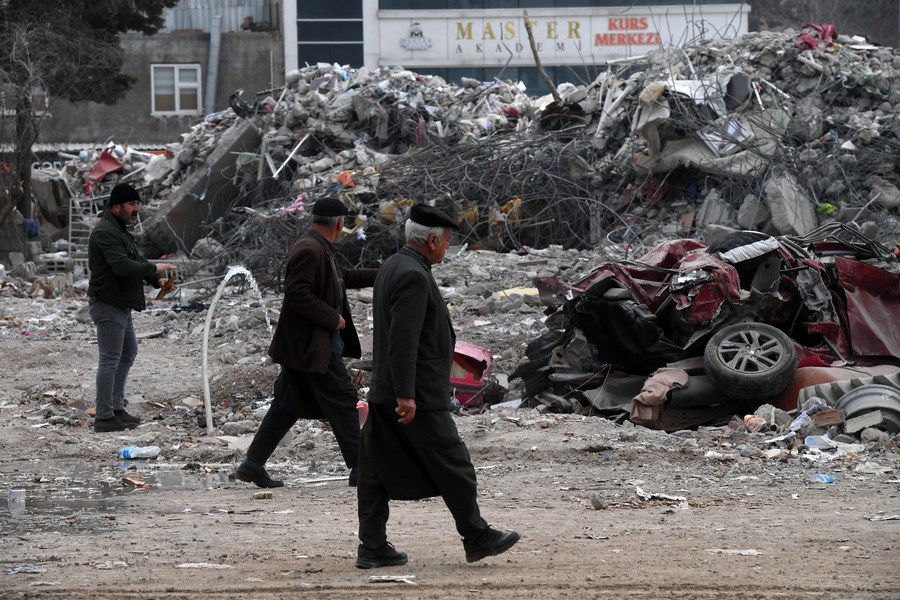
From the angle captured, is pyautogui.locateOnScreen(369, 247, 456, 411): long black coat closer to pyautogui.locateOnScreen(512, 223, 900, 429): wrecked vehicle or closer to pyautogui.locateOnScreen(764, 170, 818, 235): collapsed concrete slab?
pyautogui.locateOnScreen(512, 223, 900, 429): wrecked vehicle

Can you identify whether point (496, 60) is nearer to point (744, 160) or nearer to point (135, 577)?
point (744, 160)

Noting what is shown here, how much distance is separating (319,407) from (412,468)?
2.10 m

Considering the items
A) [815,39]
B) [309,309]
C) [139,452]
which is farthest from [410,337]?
[815,39]

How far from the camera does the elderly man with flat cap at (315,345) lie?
6.66 meters

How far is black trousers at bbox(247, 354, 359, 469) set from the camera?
677 centimetres


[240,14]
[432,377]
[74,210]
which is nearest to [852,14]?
[240,14]

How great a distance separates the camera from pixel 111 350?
28.6 feet

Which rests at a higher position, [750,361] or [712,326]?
[712,326]

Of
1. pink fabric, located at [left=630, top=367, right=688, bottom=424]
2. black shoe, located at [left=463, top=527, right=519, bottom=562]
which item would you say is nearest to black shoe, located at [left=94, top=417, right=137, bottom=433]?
pink fabric, located at [left=630, top=367, right=688, bottom=424]

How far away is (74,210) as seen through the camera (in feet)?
86.4

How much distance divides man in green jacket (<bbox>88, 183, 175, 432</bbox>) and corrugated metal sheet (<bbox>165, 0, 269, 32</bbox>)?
3587 centimetres

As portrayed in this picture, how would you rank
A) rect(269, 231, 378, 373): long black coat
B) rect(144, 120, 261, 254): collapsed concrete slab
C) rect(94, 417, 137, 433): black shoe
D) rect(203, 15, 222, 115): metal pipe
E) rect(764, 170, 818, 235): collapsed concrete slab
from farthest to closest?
rect(203, 15, 222, 115): metal pipe, rect(144, 120, 261, 254): collapsed concrete slab, rect(764, 170, 818, 235): collapsed concrete slab, rect(94, 417, 137, 433): black shoe, rect(269, 231, 378, 373): long black coat

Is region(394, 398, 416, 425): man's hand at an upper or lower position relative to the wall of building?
lower

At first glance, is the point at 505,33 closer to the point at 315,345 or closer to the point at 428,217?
the point at 315,345
